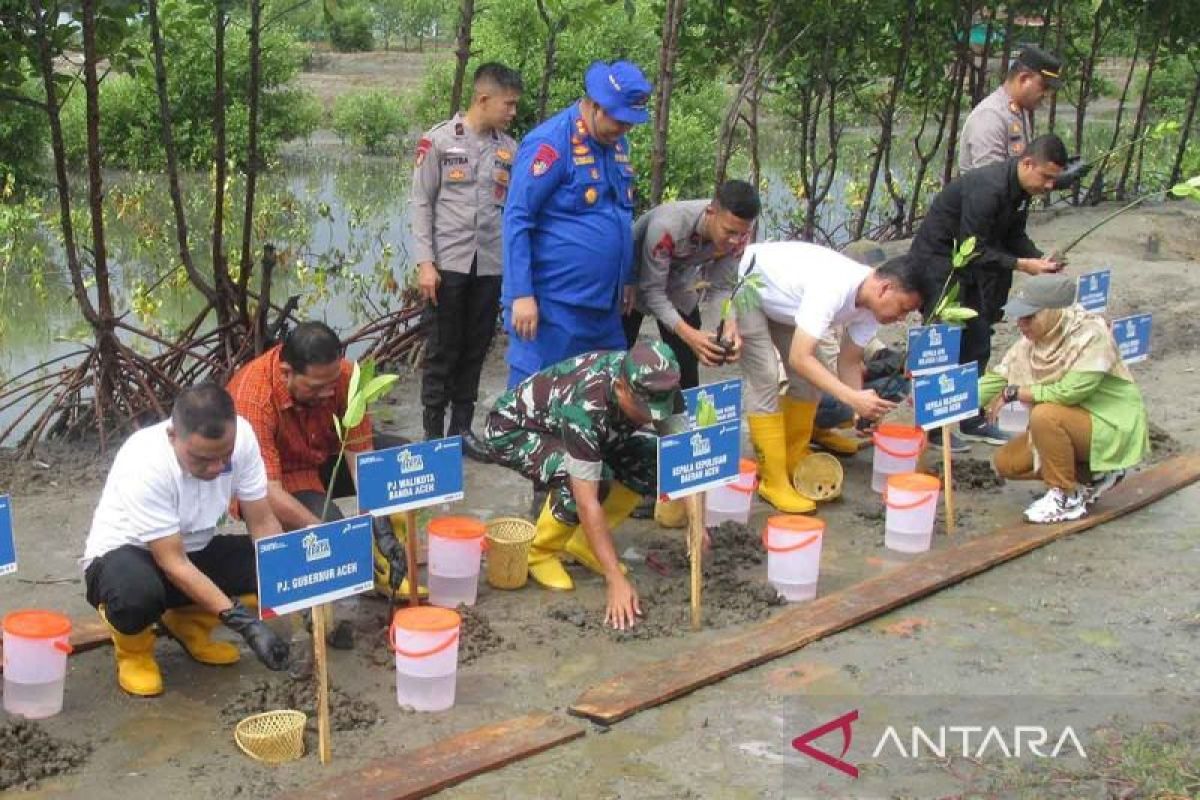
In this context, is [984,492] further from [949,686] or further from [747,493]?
[949,686]

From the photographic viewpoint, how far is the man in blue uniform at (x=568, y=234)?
5.65 metres

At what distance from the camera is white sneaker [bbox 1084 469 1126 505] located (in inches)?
238

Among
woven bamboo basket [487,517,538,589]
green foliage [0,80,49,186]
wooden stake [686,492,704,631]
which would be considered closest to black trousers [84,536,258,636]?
woven bamboo basket [487,517,538,589]

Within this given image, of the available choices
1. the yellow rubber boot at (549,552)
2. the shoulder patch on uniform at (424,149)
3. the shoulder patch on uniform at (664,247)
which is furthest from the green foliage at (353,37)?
the yellow rubber boot at (549,552)

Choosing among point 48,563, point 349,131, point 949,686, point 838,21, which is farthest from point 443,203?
point 349,131

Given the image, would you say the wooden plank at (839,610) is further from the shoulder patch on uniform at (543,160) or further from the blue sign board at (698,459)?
the shoulder patch on uniform at (543,160)

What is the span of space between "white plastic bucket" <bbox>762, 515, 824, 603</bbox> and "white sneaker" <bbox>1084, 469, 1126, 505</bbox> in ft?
4.88

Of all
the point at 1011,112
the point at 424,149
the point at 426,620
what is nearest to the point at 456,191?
the point at 424,149

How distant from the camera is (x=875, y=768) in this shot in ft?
12.8

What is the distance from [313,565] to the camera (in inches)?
156

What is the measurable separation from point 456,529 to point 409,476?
488 millimetres

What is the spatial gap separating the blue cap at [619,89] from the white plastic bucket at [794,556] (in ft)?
5.30

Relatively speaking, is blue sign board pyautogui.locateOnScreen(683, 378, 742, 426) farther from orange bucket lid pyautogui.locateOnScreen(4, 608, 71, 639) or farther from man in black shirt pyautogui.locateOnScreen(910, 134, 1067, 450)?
orange bucket lid pyautogui.locateOnScreen(4, 608, 71, 639)

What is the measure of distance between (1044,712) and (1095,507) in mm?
2158
